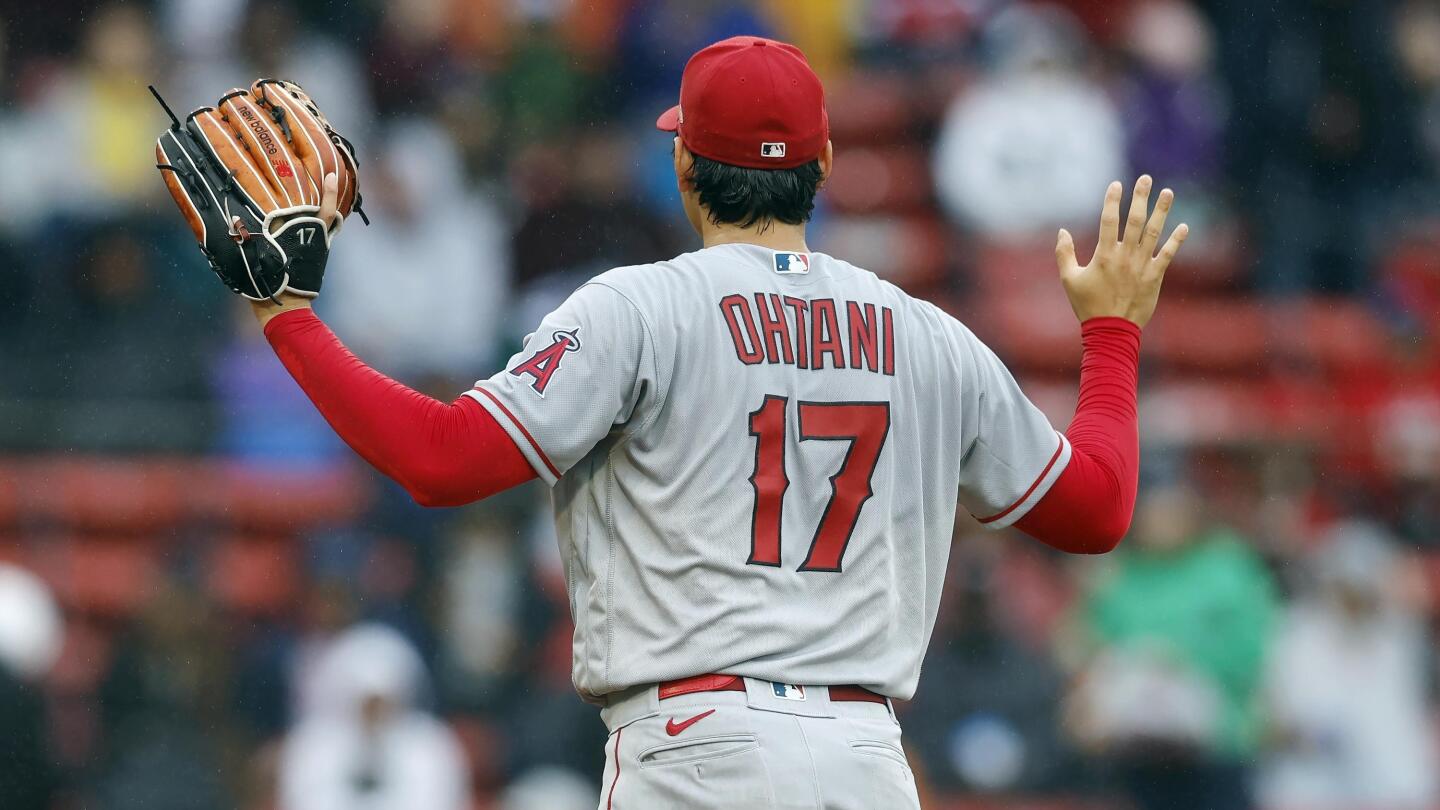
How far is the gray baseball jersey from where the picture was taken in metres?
2.96

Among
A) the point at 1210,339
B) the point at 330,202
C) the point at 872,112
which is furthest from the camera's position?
the point at 872,112

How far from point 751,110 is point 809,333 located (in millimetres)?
357

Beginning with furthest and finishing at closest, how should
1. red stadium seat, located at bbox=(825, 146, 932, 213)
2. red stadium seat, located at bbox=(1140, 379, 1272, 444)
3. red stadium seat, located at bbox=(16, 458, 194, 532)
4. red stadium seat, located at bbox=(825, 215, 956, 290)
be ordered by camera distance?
red stadium seat, located at bbox=(825, 146, 932, 213) → red stadium seat, located at bbox=(825, 215, 956, 290) → red stadium seat, located at bbox=(1140, 379, 1272, 444) → red stadium seat, located at bbox=(16, 458, 194, 532)

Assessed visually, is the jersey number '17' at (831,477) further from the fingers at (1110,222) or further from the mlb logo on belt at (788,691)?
the fingers at (1110,222)

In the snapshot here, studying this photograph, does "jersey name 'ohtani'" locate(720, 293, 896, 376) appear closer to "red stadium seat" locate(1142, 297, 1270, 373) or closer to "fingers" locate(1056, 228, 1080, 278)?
"fingers" locate(1056, 228, 1080, 278)

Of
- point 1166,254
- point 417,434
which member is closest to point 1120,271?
point 1166,254

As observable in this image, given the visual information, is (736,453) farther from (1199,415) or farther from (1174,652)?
(1199,415)

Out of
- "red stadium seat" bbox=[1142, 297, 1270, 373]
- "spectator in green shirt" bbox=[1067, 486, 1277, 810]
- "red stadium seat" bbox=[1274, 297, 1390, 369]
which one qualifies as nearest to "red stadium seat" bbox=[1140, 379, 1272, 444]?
"red stadium seat" bbox=[1142, 297, 1270, 373]

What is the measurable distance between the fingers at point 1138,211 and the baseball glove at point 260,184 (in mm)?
1317

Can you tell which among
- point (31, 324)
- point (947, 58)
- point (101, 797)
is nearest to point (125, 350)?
point (31, 324)

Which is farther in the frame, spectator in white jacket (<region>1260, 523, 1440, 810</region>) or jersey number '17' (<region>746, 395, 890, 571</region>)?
spectator in white jacket (<region>1260, 523, 1440, 810</region>)

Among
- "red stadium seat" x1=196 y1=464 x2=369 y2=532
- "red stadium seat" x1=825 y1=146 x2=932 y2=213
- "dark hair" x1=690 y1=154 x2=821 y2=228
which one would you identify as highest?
"red stadium seat" x1=825 y1=146 x2=932 y2=213

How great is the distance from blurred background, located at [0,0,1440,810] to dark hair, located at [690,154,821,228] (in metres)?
3.66

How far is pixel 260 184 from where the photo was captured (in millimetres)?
3104
